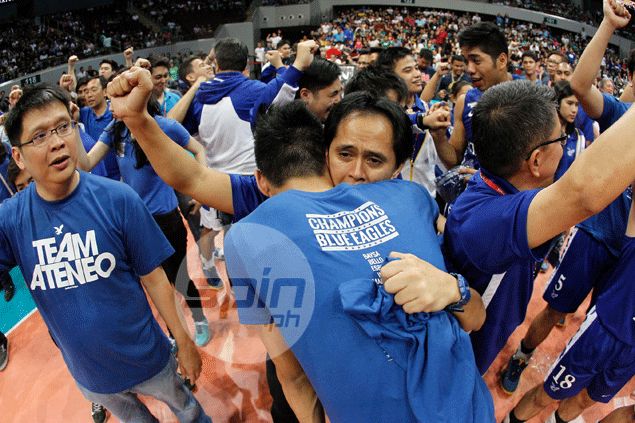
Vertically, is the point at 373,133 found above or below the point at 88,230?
above

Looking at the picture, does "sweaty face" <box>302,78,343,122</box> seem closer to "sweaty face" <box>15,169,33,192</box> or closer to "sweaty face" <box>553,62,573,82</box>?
"sweaty face" <box>15,169,33,192</box>

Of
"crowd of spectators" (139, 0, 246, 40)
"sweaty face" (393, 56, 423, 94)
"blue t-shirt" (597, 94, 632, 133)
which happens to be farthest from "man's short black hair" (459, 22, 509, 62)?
"crowd of spectators" (139, 0, 246, 40)

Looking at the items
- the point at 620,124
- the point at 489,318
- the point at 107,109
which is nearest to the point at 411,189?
the point at 620,124

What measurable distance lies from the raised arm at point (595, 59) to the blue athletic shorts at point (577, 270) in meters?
0.76

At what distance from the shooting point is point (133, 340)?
6.57 feet

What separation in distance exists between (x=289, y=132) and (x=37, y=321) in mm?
3568

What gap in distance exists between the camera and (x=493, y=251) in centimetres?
131

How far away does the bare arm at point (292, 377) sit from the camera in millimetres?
1501

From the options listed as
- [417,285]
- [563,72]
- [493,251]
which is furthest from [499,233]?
[563,72]

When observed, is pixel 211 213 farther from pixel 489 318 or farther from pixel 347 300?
pixel 347 300

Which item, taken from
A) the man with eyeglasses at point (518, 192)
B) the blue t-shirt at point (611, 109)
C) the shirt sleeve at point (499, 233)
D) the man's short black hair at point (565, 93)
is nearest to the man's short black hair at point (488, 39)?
the man's short black hair at point (565, 93)

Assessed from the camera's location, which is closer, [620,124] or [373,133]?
[620,124]

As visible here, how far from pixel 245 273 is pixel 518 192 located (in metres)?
0.92

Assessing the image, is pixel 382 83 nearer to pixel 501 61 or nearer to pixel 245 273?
pixel 501 61
